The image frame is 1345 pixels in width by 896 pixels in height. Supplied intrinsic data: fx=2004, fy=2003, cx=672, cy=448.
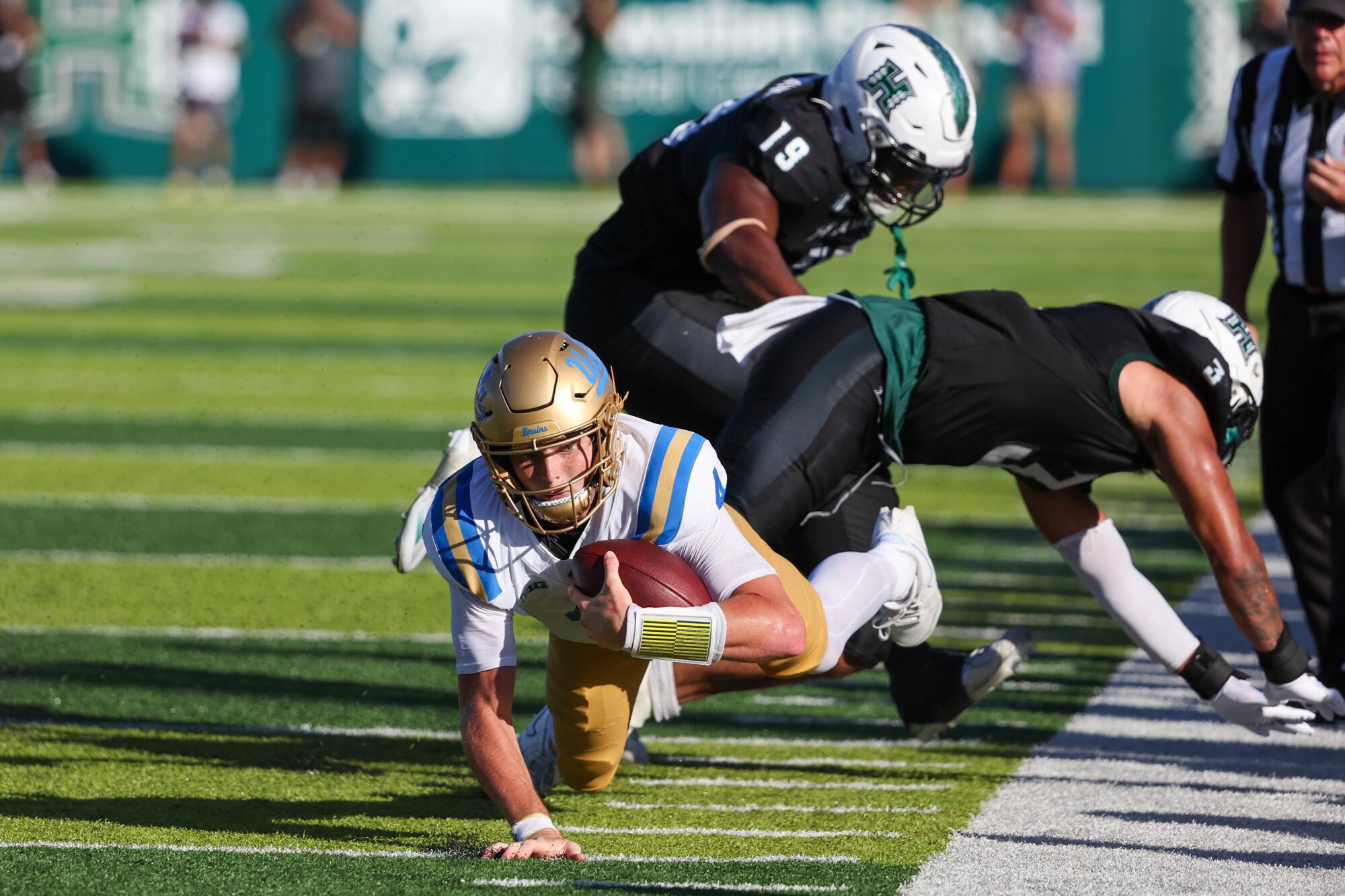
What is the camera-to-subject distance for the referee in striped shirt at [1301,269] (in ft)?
15.8

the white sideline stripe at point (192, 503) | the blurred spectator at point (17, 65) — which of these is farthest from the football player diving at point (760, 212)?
the blurred spectator at point (17, 65)

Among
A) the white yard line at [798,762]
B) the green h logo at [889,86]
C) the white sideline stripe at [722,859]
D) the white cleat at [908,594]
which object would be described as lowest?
the white yard line at [798,762]

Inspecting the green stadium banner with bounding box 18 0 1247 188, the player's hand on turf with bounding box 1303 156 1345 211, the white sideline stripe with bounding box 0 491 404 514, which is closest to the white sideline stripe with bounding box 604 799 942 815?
the player's hand on turf with bounding box 1303 156 1345 211

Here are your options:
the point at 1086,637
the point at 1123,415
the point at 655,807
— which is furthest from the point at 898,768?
the point at 1086,637

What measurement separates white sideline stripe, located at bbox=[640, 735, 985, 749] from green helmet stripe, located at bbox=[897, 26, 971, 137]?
1369 millimetres

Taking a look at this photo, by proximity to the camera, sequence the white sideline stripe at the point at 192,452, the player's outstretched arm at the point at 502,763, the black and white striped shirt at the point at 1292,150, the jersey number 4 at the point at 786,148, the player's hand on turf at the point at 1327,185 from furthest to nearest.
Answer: the white sideline stripe at the point at 192,452 → the black and white striped shirt at the point at 1292,150 → the player's hand on turf at the point at 1327,185 → the jersey number 4 at the point at 786,148 → the player's outstretched arm at the point at 502,763

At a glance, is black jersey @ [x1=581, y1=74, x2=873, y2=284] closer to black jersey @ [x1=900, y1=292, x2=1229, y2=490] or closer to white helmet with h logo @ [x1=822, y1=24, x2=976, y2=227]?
white helmet with h logo @ [x1=822, y1=24, x2=976, y2=227]

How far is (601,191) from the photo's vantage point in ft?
70.7

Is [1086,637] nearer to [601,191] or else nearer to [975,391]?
[975,391]

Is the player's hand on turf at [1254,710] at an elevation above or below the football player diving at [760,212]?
below

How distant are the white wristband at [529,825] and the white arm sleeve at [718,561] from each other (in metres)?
0.48

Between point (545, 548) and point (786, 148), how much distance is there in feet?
4.62

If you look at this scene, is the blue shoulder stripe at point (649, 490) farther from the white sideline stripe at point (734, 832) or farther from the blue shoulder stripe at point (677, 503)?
the white sideline stripe at point (734, 832)

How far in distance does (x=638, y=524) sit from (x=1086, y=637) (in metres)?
2.60
